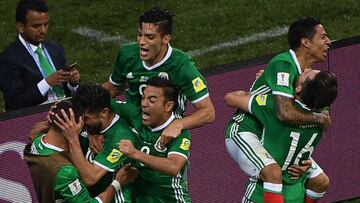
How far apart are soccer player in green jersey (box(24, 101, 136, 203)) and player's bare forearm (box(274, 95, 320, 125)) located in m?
1.80

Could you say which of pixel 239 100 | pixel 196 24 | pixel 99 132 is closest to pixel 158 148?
pixel 99 132

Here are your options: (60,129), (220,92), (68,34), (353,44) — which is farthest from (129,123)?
(68,34)

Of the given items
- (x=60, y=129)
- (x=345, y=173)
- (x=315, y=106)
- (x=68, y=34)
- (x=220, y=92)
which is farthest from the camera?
(x=68, y=34)

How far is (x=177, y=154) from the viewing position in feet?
32.6

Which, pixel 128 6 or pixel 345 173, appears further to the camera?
pixel 128 6

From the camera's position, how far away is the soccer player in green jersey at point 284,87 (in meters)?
10.2

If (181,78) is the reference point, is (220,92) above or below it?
below

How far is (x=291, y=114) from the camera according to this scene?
1017 centimetres

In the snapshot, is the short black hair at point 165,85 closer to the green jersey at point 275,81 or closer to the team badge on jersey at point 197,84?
the team badge on jersey at point 197,84

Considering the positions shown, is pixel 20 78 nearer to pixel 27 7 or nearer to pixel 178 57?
pixel 27 7

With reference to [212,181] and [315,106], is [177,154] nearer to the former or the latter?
[315,106]

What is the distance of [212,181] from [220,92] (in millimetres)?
966

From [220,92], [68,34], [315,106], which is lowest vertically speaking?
[68,34]

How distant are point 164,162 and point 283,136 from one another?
121cm
